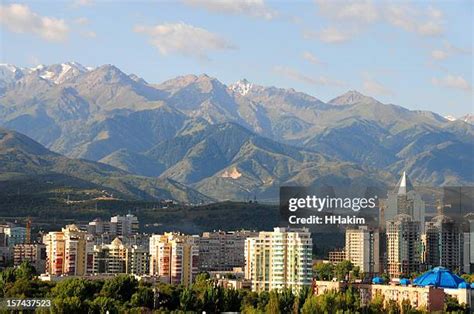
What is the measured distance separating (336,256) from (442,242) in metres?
4.54

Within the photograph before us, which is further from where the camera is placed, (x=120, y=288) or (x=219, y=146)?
(x=219, y=146)

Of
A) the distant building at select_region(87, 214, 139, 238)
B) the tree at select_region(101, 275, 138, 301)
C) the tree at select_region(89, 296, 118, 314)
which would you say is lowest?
the tree at select_region(89, 296, 118, 314)

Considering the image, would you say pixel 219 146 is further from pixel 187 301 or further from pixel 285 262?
pixel 187 301

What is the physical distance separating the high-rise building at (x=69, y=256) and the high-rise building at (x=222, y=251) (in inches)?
352

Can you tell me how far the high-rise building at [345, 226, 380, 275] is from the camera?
49.3 m

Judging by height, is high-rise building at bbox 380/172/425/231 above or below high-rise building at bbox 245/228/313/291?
above

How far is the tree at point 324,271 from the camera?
42.3 metres

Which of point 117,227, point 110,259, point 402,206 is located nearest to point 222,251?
point 402,206

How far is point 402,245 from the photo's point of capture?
50.3 m

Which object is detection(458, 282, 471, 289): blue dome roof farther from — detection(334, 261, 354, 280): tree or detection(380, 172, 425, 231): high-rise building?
detection(380, 172, 425, 231): high-rise building

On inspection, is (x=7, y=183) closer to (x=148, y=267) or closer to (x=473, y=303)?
(x=148, y=267)

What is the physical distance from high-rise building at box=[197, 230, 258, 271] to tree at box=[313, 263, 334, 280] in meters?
8.92

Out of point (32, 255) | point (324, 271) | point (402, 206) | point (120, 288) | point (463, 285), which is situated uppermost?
point (402, 206)

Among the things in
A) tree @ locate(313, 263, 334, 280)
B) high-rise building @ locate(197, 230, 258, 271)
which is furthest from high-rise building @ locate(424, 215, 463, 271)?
high-rise building @ locate(197, 230, 258, 271)
